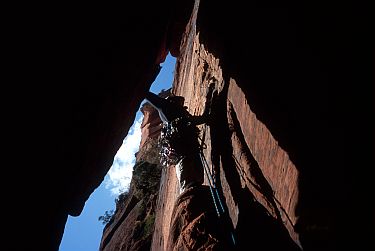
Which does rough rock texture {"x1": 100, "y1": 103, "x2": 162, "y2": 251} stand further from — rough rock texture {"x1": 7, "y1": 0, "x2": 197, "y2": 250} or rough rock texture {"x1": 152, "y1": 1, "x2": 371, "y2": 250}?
rough rock texture {"x1": 7, "y1": 0, "x2": 197, "y2": 250}

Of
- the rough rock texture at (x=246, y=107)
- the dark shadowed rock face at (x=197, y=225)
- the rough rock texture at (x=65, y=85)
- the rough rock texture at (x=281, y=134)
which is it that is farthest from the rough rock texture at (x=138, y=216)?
the rough rock texture at (x=65, y=85)

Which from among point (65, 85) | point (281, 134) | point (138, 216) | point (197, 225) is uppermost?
point (138, 216)

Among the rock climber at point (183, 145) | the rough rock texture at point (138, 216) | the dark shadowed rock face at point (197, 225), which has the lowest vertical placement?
the dark shadowed rock face at point (197, 225)

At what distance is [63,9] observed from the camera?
11.2ft

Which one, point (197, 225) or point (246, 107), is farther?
point (246, 107)

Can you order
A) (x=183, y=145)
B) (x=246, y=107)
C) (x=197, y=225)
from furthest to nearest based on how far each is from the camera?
1. (x=183, y=145)
2. (x=246, y=107)
3. (x=197, y=225)

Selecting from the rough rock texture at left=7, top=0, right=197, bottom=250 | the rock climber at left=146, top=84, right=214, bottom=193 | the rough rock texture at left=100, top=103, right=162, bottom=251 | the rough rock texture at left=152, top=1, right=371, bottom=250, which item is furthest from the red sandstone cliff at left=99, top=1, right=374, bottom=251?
the rough rock texture at left=100, top=103, right=162, bottom=251

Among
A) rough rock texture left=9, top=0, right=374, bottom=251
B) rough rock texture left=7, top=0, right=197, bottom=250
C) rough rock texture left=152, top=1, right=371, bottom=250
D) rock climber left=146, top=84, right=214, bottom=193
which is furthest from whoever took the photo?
rock climber left=146, top=84, right=214, bottom=193

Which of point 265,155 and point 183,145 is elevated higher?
point 183,145

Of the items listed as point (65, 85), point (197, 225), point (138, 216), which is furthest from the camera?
point (138, 216)

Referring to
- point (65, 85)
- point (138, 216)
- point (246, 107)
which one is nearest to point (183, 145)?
point (246, 107)

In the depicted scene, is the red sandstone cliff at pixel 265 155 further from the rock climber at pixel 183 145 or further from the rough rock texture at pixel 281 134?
the rock climber at pixel 183 145

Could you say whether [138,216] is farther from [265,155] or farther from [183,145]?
[265,155]

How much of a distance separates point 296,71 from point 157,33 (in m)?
2.12
